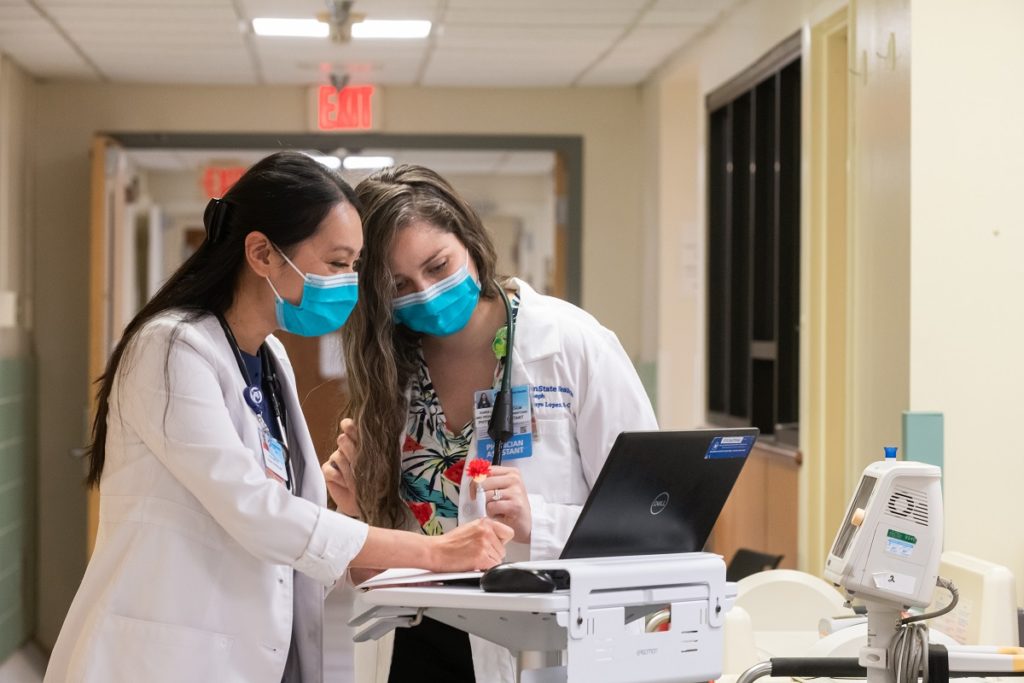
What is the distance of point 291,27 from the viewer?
4.96 meters

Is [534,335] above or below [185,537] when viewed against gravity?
above

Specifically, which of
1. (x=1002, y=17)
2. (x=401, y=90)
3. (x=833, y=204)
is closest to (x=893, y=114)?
(x=1002, y=17)

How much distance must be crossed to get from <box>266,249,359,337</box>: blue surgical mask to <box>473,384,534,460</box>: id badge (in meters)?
0.29

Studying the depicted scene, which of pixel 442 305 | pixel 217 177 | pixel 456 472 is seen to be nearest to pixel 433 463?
pixel 456 472

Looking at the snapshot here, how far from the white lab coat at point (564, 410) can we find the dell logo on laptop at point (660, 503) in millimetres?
374

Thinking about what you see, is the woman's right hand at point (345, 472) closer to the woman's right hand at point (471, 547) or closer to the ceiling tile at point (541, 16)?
the woman's right hand at point (471, 547)

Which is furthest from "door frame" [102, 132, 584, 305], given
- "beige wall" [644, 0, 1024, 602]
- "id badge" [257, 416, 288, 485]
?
"id badge" [257, 416, 288, 485]

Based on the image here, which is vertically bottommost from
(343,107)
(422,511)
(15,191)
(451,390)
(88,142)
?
(422,511)

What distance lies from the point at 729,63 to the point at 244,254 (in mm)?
3525

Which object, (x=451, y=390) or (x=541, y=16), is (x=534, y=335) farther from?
(x=541, y=16)

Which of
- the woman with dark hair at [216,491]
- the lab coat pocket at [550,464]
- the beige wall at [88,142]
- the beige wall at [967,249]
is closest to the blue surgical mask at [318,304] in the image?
the woman with dark hair at [216,491]

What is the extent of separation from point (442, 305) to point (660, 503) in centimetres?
63

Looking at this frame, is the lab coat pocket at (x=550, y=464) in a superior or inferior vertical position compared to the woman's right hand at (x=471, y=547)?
superior

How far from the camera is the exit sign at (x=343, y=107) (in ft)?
20.0
